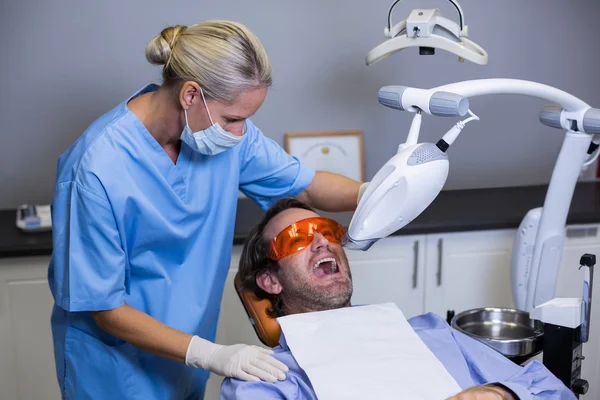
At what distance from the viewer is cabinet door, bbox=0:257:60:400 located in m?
2.28

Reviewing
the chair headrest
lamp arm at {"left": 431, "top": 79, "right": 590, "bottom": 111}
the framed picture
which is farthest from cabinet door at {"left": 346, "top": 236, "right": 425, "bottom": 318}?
lamp arm at {"left": 431, "top": 79, "right": 590, "bottom": 111}

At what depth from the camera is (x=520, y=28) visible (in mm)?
2762

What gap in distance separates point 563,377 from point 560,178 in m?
0.46

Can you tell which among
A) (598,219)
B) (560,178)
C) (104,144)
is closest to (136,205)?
(104,144)

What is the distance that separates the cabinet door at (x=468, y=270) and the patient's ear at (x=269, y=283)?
789mm

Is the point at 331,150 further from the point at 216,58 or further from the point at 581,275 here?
the point at 216,58

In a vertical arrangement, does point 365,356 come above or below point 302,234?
below

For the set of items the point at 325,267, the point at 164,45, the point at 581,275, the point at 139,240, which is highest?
the point at 164,45

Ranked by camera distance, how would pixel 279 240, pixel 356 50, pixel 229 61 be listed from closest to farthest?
pixel 229 61, pixel 279 240, pixel 356 50

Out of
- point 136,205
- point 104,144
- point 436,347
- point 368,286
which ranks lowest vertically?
point 368,286

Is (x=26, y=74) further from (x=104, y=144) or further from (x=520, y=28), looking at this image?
(x=520, y=28)

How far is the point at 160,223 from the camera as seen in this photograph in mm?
1605

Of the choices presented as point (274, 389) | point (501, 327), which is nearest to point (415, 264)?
point (501, 327)

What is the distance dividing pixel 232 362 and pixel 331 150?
137 centimetres
